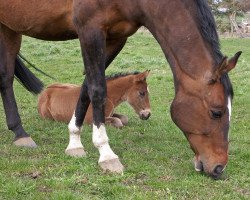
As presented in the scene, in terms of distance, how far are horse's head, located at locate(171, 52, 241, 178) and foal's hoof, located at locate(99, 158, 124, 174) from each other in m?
0.81

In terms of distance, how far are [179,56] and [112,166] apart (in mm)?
1326

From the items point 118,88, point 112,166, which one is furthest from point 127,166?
point 118,88

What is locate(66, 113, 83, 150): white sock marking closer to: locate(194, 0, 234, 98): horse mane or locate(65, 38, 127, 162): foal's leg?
locate(65, 38, 127, 162): foal's leg

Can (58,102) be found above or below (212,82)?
below

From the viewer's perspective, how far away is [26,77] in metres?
8.04

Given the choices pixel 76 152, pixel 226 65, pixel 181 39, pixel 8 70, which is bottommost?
pixel 76 152

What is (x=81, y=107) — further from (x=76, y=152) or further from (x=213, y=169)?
(x=213, y=169)

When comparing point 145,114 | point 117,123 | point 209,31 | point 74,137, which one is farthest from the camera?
point 145,114

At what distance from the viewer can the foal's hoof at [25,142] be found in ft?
20.0

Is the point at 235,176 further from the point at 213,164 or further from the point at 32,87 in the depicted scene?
the point at 32,87

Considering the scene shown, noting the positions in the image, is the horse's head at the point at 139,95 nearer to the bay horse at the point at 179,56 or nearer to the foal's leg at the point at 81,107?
the foal's leg at the point at 81,107

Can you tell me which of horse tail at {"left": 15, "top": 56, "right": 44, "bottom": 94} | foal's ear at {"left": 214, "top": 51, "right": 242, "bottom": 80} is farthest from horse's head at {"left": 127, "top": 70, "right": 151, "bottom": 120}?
foal's ear at {"left": 214, "top": 51, "right": 242, "bottom": 80}

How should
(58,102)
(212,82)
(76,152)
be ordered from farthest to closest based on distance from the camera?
(58,102)
(76,152)
(212,82)

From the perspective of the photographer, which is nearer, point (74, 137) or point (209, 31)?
point (209, 31)
